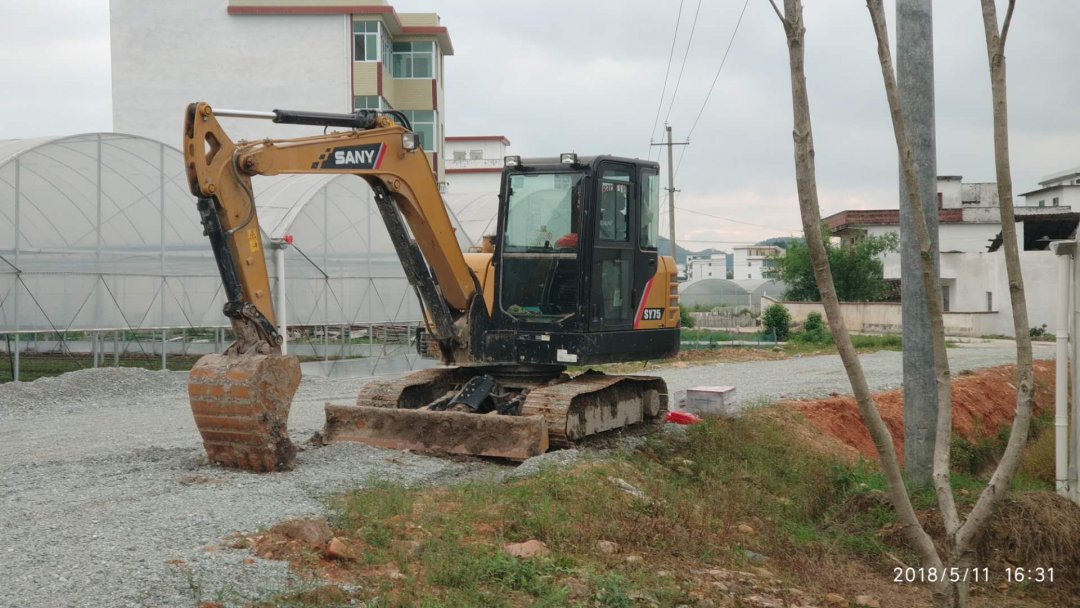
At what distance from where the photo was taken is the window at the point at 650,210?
1215 centimetres

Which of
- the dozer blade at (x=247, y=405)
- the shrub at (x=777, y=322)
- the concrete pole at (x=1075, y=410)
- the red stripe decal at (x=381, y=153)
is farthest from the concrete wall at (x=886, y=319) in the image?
the dozer blade at (x=247, y=405)

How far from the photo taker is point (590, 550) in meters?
7.30

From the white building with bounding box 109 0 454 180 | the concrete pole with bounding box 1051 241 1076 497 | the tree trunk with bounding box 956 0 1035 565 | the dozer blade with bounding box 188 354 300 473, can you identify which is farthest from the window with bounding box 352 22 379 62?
the tree trunk with bounding box 956 0 1035 565

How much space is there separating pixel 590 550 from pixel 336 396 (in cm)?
1279

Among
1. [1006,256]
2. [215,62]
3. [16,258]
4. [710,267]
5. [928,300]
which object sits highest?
[215,62]

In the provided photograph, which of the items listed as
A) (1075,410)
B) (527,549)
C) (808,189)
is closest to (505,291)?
(527,549)

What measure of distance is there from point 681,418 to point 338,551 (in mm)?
8121

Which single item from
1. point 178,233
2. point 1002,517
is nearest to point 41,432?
point 178,233

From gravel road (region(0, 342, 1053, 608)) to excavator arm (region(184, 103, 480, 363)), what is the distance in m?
1.49

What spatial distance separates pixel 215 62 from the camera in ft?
139

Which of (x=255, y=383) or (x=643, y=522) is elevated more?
(x=255, y=383)

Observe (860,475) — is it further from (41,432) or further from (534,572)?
(41,432)

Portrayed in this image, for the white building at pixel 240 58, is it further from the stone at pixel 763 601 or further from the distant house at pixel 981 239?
the stone at pixel 763 601

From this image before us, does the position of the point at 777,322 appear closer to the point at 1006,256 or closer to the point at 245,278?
the point at 245,278
